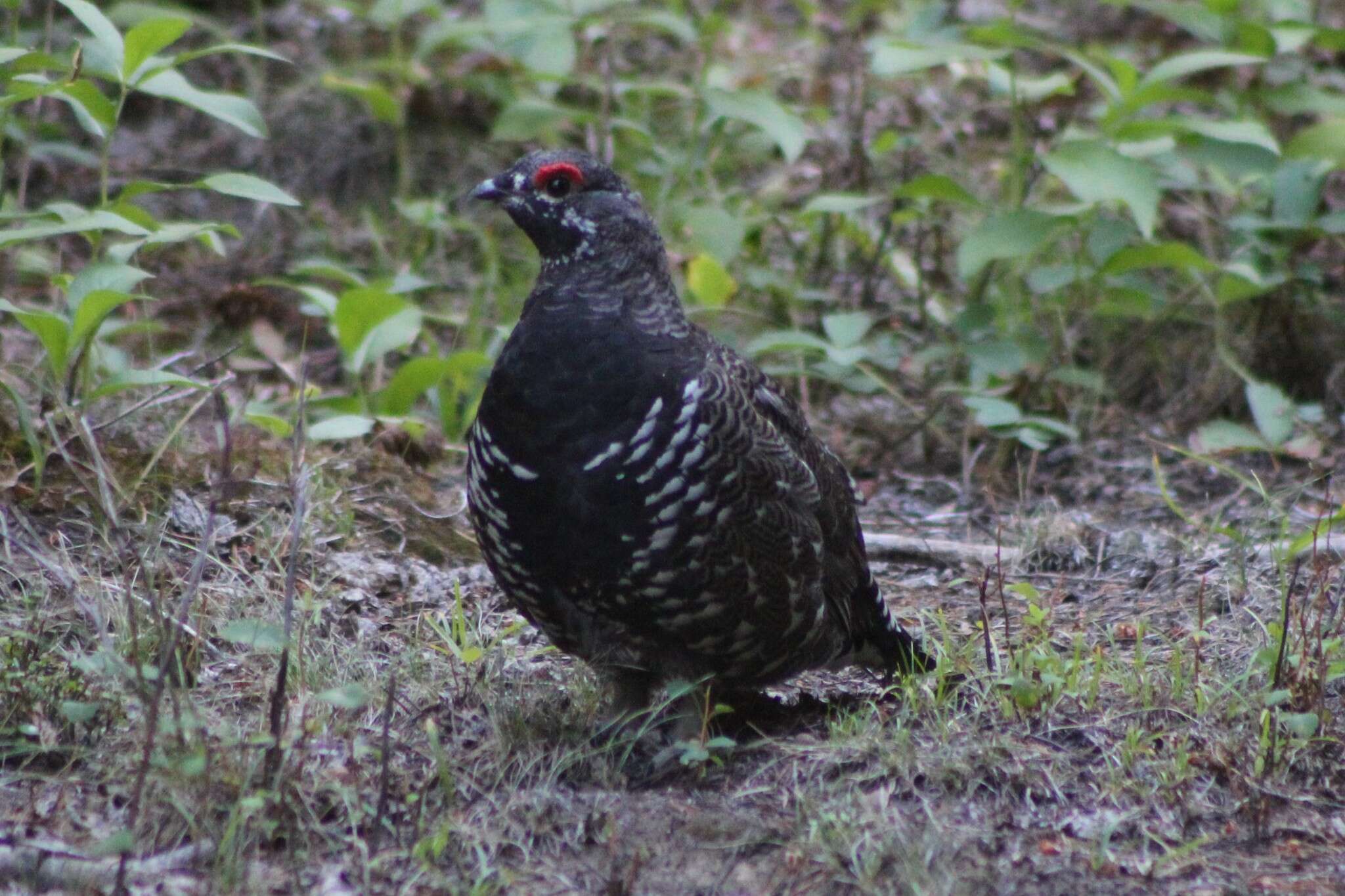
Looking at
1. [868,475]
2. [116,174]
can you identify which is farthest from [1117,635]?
[116,174]

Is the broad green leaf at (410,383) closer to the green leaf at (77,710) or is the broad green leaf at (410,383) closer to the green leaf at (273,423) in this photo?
the green leaf at (273,423)

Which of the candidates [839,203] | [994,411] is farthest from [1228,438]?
[839,203]

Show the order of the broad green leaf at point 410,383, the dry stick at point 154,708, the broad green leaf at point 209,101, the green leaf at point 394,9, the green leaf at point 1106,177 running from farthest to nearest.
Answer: the green leaf at point 394,9 → the broad green leaf at point 410,383 → the green leaf at point 1106,177 → the broad green leaf at point 209,101 → the dry stick at point 154,708

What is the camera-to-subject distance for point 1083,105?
780 centimetres

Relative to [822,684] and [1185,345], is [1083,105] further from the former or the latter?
[822,684]

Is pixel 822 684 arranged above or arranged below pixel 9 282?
below

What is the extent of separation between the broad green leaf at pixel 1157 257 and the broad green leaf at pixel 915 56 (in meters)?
0.88

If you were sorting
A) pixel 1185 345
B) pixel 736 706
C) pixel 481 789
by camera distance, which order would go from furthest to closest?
pixel 1185 345 → pixel 736 706 → pixel 481 789

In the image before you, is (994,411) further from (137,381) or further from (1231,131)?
(137,381)

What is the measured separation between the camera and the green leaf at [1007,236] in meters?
5.24

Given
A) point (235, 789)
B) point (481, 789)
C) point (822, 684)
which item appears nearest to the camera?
point (235, 789)

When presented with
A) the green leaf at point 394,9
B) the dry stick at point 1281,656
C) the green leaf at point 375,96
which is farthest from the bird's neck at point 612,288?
the green leaf at point 375,96

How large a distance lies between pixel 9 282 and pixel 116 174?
6.11 ft

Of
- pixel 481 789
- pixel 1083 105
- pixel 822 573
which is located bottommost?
pixel 481 789
